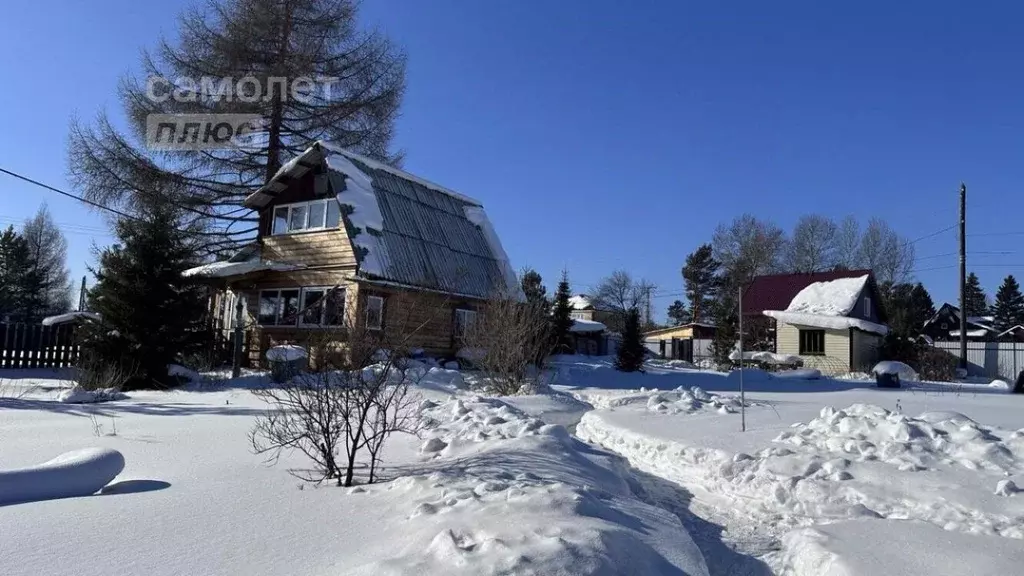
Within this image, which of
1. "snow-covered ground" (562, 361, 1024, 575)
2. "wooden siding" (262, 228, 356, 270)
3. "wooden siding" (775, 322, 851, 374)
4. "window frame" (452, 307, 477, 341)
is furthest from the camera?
"wooden siding" (775, 322, 851, 374)

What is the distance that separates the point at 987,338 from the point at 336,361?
2227 inches

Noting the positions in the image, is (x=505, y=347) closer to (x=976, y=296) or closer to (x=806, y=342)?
(x=806, y=342)

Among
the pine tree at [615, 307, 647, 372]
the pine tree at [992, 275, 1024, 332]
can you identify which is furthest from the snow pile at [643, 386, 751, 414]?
the pine tree at [992, 275, 1024, 332]

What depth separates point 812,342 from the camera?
96.4 ft

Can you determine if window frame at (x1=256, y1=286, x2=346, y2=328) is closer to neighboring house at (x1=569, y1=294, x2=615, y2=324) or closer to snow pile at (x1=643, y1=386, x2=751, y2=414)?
snow pile at (x1=643, y1=386, x2=751, y2=414)

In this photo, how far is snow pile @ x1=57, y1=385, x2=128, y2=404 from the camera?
32.9ft

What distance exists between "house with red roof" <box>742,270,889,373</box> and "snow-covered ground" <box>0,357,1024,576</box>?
20.1 m

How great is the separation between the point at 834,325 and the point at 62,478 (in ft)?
95.7

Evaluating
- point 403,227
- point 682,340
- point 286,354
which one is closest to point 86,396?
point 286,354

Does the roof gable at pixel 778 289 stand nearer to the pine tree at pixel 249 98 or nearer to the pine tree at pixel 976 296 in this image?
the pine tree at pixel 249 98

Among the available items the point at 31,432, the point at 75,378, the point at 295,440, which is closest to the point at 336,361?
the point at 295,440

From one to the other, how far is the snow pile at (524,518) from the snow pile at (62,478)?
1810 mm

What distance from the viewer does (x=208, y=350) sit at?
1681cm

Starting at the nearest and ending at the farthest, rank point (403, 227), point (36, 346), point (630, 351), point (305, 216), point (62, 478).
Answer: point (62, 478)
point (36, 346)
point (305, 216)
point (403, 227)
point (630, 351)
